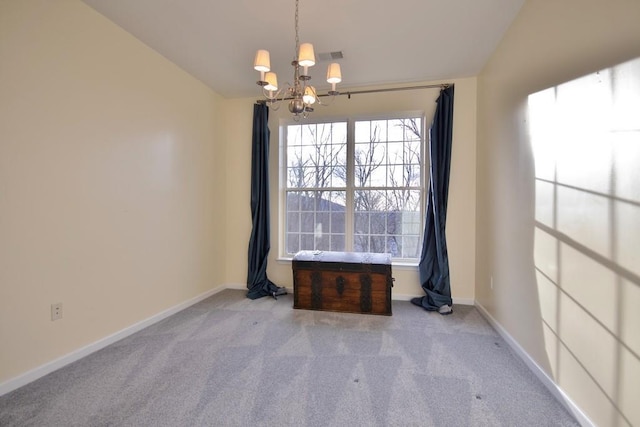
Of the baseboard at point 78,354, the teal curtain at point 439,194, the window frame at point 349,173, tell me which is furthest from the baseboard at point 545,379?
the baseboard at point 78,354

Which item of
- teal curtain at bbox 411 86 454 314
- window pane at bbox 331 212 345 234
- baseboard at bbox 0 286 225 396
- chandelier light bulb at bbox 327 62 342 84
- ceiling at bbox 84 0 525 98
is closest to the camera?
baseboard at bbox 0 286 225 396

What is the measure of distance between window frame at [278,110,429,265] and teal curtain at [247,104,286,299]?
234 mm

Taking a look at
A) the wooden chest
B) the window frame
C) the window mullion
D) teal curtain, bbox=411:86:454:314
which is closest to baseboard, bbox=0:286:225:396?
the wooden chest

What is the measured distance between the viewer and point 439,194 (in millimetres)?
3199

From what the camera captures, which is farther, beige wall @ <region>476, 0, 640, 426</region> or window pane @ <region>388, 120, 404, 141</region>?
window pane @ <region>388, 120, 404, 141</region>

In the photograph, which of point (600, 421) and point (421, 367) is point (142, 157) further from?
point (600, 421)

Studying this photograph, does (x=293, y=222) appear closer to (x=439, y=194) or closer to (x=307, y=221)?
(x=307, y=221)

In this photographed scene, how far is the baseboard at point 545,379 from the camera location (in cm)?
147

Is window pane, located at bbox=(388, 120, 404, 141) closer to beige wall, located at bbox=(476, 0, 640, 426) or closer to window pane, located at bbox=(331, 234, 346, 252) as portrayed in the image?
beige wall, located at bbox=(476, 0, 640, 426)

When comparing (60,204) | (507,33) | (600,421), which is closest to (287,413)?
(600,421)

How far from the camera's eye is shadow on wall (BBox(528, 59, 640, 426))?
1.19 meters

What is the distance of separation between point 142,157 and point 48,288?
1306 mm

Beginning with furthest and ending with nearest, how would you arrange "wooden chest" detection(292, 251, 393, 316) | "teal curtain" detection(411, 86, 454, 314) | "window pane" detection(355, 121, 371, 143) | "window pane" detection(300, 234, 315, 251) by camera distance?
"window pane" detection(300, 234, 315, 251)
"window pane" detection(355, 121, 371, 143)
"teal curtain" detection(411, 86, 454, 314)
"wooden chest" detection(292, 251, 393, 316)

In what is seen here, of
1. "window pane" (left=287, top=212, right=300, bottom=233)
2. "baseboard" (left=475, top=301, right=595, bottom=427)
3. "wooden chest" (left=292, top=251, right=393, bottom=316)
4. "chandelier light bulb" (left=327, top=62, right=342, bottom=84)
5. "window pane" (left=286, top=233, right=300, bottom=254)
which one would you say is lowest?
"baseboard" (left=475, top=301, right=595, bottom=427)
